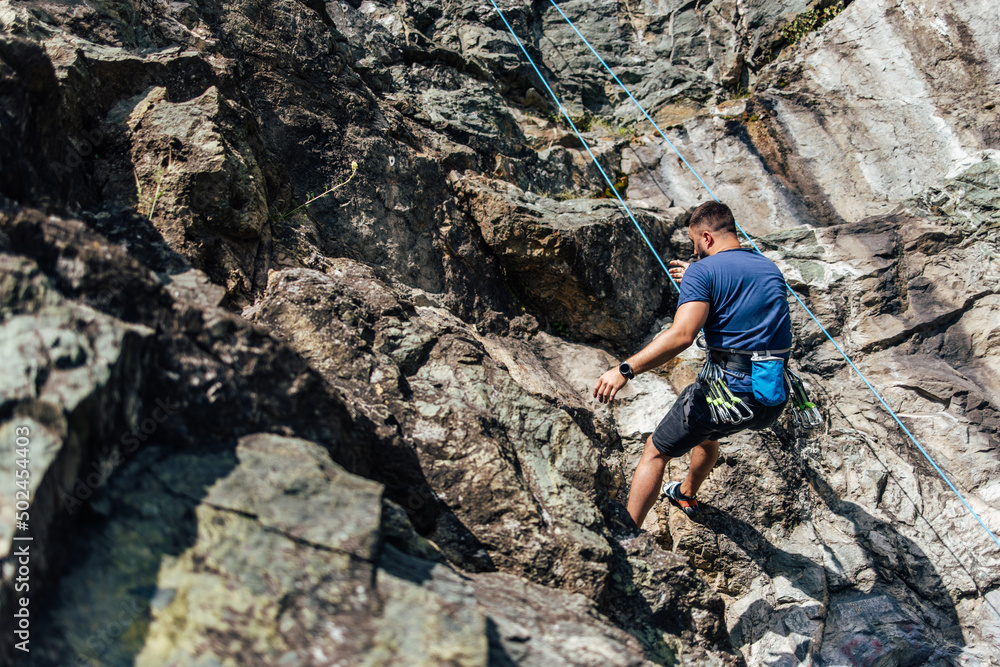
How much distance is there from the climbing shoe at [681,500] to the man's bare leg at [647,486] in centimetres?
55

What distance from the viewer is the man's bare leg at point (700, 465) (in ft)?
15.9

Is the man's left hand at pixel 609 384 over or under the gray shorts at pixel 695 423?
over

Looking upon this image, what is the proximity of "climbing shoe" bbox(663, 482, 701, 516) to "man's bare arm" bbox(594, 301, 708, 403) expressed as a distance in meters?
1.54

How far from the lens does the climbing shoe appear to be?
16.8 ft

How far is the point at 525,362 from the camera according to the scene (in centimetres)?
591

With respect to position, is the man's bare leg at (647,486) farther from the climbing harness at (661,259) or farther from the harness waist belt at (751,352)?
the climbing harness at (661,259)

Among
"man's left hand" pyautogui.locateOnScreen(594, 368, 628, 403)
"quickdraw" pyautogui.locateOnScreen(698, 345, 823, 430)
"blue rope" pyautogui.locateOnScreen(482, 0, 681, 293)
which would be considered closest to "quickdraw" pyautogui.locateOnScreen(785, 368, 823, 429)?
"quickdraw" pyautogui.locateOnScreen(698, 345, 823, 430)

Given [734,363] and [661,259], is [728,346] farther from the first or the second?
[661,259]

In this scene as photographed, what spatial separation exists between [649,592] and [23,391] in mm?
3553

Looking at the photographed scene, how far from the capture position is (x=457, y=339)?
4.93 meters

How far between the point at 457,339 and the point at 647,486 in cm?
189

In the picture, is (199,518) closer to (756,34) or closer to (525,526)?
(525,526)

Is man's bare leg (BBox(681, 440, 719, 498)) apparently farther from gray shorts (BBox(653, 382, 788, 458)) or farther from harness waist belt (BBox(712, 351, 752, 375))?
harness waist belt (BBox(712, 351, 752, 375))

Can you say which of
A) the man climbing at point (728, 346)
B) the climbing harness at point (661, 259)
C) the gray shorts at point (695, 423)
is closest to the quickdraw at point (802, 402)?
the climbing harness at point (661, 259)
